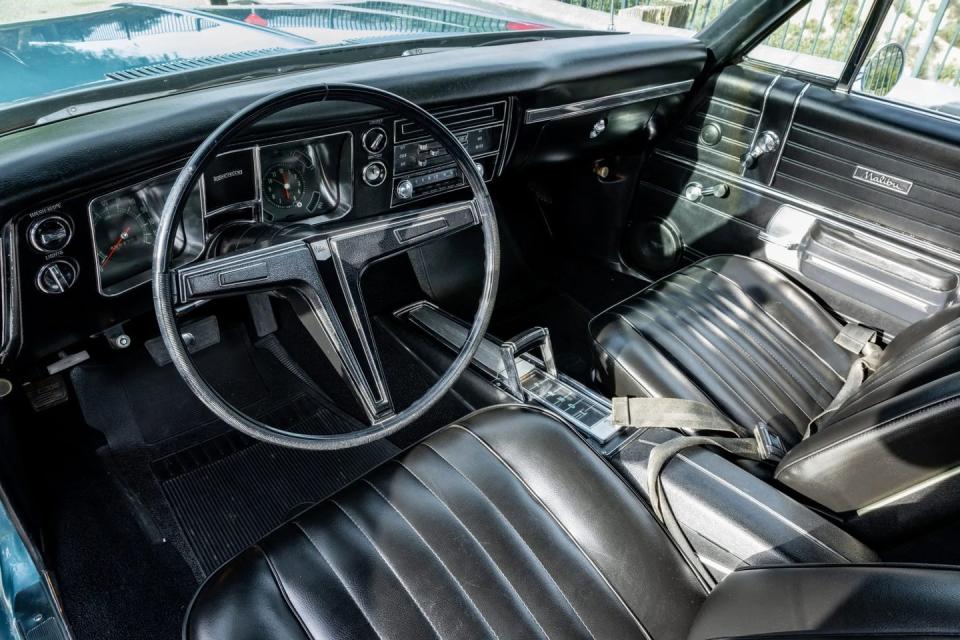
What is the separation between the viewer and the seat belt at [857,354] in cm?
176

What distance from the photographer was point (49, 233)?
52.3 inches

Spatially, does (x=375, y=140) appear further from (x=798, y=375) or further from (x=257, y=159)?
(x=798, y=375)

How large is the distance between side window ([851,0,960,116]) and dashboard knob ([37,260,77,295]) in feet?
7.35

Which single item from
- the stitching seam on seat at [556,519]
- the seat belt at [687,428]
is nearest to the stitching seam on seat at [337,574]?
the stitching seam on seat at [556,519]

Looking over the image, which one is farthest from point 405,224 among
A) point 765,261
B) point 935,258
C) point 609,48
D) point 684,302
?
point 935,258

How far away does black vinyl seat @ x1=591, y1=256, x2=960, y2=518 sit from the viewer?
1.00 metres

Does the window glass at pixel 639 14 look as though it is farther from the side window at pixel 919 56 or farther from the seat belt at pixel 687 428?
the seat belt at pixel 687 428

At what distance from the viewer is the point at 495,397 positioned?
192cm

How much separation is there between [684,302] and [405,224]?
0.93 metres

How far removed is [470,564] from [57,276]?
0.98 metres

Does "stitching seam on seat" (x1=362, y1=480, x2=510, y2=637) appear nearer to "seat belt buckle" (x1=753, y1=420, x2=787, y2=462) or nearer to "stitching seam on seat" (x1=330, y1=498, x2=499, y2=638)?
"stitching seam on seat" (x1=330, y1=498, x2=499, y2=638)

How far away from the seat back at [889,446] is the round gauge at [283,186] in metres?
1.26

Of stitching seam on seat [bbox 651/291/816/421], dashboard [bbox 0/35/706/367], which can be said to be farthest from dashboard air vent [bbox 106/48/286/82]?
stitching seam on seat [bbox 651/291/816/421]

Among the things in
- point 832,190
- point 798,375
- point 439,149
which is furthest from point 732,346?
point 439,149
